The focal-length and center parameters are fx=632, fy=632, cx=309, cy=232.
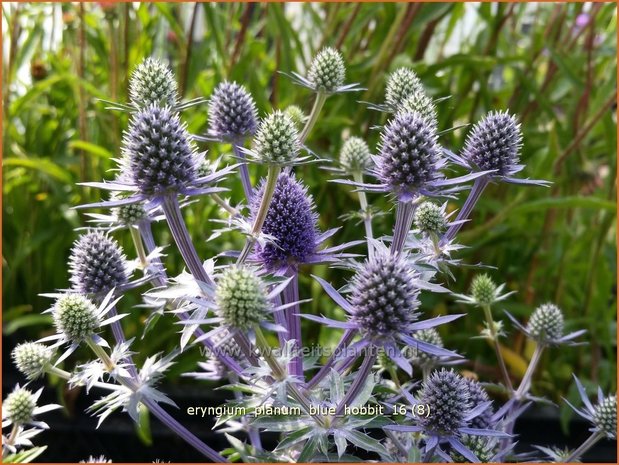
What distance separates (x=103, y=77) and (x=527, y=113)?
178cm

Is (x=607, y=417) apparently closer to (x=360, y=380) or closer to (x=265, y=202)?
(x=360, y=380)

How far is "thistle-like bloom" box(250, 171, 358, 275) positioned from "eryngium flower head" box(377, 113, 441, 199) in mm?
151

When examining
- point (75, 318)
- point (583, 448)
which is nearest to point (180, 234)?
point (75, 318)

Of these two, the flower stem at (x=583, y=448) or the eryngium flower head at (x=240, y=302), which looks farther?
the flower stem at (x=583, y=448)

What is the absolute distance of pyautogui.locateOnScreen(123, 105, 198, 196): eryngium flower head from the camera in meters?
0.97

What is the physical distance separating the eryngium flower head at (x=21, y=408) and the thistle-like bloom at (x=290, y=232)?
50cm

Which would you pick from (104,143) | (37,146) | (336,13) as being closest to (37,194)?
(37,146)

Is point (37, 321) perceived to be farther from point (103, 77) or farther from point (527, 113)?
point (527, 113)

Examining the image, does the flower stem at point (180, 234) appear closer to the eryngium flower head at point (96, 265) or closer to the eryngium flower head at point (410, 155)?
the eryngium flower head at point (96, 265)

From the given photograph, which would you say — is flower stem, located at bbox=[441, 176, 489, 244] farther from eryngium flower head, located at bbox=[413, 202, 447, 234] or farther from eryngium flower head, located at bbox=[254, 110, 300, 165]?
eryngium flower head, located at bbox=[254, 110, 300, 165]

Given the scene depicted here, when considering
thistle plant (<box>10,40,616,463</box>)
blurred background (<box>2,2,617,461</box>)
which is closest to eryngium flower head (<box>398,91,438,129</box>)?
thistle plant (<box>10,40,616,463</box>)

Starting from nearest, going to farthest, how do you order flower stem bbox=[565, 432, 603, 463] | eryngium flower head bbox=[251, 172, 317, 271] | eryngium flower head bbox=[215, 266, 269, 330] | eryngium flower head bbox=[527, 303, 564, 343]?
eryngium flower head bbox=[215, 266, 269, 330] → eryngium flower head bbox=[251, 172, 317, 271] → flower stem bbox=[565, 432, 603, 463] → eryngium flower head bbox=[527, 303, 564, 343]

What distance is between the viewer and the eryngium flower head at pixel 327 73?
1.31m

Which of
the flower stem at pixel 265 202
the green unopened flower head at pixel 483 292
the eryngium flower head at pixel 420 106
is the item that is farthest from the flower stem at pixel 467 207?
the flower stem at pixel 265 202
